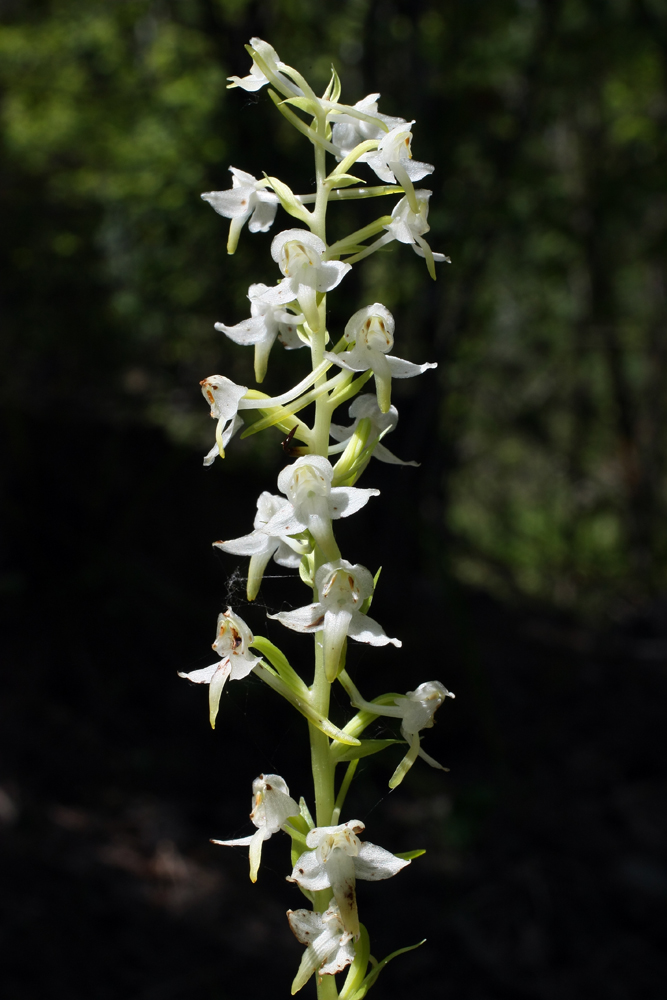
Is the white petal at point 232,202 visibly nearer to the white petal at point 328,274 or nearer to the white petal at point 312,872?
the white petal at point 328,274

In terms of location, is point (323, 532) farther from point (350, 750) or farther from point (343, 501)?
point (350, 750)

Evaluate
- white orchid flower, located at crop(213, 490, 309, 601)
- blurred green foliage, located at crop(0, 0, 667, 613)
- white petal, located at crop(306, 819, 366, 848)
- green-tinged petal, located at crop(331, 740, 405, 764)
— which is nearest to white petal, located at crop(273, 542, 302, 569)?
white orchid flower, located at crop(213, 490, 309, 601)

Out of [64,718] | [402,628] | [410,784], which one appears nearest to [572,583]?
[402,628]

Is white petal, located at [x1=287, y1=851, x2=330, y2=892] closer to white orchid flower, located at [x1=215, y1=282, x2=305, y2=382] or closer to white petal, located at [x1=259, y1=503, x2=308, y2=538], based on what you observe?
white petal, located at [x1=259, y1=503, x2=308, y2=538]

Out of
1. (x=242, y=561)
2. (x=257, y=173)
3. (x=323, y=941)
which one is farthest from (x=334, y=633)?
(x=257, y=173)

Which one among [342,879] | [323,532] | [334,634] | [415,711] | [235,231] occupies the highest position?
[235,231]

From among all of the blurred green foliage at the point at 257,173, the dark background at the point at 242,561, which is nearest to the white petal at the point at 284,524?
the dark background at the point at 242,561
